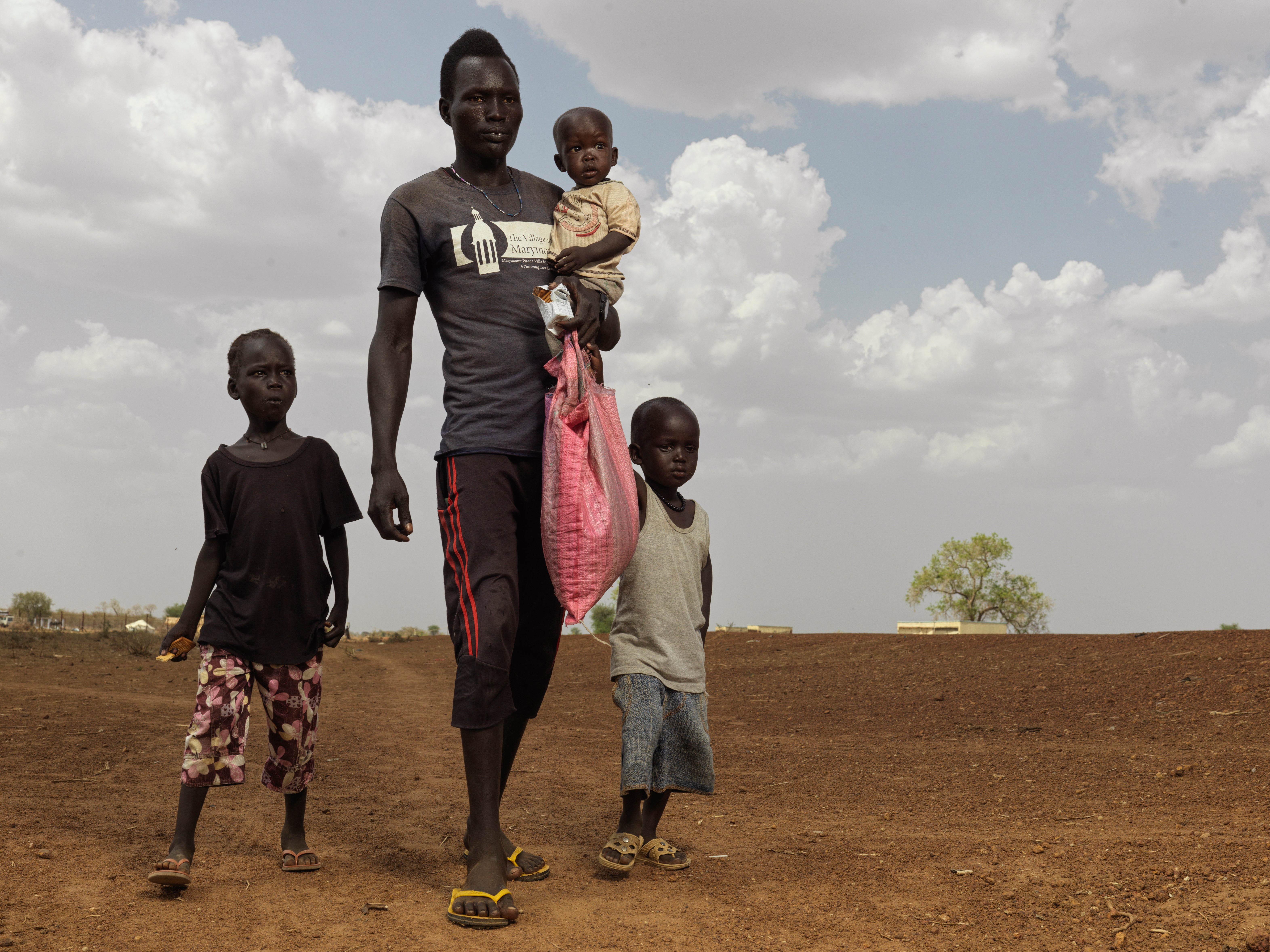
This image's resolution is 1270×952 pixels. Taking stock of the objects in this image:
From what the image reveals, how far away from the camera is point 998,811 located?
494 centimetres

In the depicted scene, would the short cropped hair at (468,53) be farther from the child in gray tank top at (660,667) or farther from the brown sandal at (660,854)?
the brown sandal at (660,854)

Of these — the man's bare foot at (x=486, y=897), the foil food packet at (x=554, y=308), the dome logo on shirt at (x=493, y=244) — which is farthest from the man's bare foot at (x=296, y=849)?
the dome logo on shirt at (x=493, y=244)

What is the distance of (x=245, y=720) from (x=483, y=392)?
4.93 feet

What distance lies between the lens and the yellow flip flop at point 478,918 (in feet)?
9.93

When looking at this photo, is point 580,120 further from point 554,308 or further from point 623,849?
point 623,849

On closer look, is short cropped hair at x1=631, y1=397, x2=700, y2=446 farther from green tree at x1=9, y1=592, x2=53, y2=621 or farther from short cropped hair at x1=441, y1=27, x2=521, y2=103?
green tree at x1=9, y1=592, x2=53, y2=621

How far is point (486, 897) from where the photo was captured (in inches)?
122

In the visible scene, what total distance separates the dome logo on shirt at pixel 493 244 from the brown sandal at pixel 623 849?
210cm

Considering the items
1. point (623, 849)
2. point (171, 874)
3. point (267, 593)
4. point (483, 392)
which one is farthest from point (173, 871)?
point (483, 392)

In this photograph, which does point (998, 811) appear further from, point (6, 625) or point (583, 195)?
point (6, 625)

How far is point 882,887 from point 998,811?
1704 millimetres

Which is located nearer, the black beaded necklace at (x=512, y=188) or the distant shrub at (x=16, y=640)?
the black beaded necklace at (x=512, y=188)

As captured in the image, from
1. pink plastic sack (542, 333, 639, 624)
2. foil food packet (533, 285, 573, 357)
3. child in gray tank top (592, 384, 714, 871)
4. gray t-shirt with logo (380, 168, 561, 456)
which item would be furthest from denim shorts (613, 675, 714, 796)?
foil food packet (533, 285, 573, 357)

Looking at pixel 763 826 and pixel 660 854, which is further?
pixel 763 826
